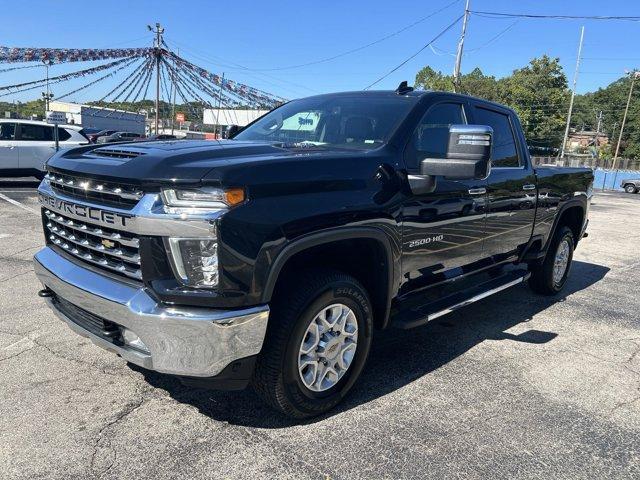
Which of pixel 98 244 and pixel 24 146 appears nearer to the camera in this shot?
pixel 98 244

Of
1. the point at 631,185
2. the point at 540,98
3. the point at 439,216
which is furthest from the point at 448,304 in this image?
the point at 540,98

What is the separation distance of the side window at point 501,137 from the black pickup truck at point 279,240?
374 millimetres

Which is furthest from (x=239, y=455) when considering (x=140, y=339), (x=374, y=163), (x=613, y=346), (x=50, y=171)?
(x=613, y=346)

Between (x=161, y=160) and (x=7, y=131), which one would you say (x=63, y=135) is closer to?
(x=7, y=131)

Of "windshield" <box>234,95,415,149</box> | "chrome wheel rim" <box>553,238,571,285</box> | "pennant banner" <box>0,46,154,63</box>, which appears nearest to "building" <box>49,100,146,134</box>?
"pennant banner" <box>0,46,154,63</box>

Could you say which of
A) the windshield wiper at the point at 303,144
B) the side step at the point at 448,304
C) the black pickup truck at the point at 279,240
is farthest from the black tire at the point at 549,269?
the windshield wiper at the point at 303,144

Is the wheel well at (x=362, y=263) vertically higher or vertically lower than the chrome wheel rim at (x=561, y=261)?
higher

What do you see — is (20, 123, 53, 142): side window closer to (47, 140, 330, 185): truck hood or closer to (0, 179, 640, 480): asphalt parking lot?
(0, 179, 640, 480): asphalt parking lot

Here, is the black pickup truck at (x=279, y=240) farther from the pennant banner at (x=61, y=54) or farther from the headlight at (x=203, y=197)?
the pennant banner at (x=61, y=54)

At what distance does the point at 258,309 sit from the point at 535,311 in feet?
12.8

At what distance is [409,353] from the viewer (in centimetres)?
413

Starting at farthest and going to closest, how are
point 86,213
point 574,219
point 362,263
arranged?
point 574,219
point 362,263
point 86,213

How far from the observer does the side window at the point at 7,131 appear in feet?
43.7

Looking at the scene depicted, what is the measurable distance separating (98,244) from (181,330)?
0.78 metres
